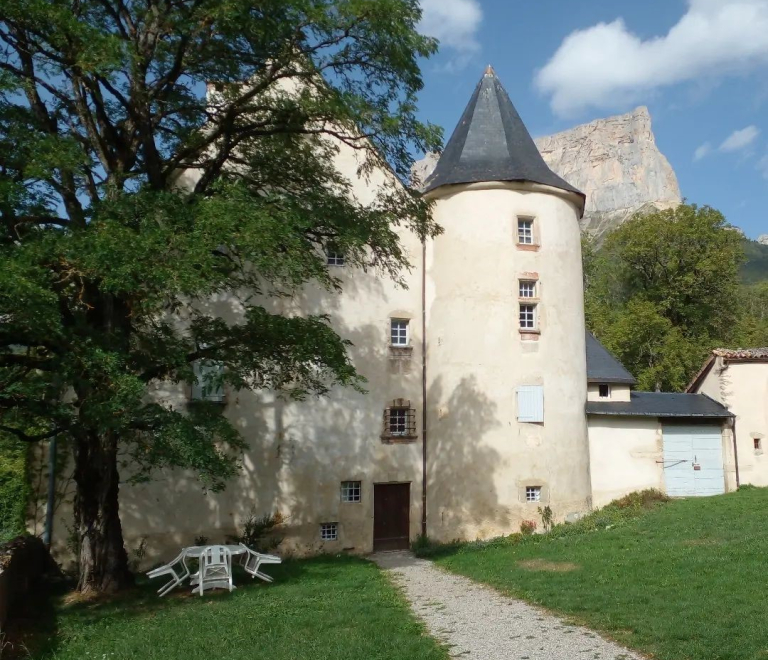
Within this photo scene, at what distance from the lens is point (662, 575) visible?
1040 centimetres

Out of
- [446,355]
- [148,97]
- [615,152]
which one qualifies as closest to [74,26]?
[148,97]

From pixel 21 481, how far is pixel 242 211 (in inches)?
396

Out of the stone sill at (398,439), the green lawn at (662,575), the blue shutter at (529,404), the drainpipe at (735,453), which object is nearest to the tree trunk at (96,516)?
the green lawn at (662,575)

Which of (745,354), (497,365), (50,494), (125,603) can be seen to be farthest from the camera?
(745,354)

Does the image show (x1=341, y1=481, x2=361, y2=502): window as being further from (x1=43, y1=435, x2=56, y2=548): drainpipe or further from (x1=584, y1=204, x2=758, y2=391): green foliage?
(x1=584, y1=204, x2=758, y2=391): green foliage

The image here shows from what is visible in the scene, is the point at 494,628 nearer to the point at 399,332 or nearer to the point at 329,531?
the point at 329,531

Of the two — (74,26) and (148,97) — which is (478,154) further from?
(74,26)

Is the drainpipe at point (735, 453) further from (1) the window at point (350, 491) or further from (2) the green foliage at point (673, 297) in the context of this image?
(1) the window at point (350, 491)

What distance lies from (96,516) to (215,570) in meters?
2.19

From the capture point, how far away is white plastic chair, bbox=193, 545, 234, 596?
36.1 feet

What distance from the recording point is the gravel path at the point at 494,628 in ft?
23.6

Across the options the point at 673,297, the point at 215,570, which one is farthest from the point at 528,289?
the point at 673,297

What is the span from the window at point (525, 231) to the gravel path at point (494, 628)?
9975 mm

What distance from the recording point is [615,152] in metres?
169
